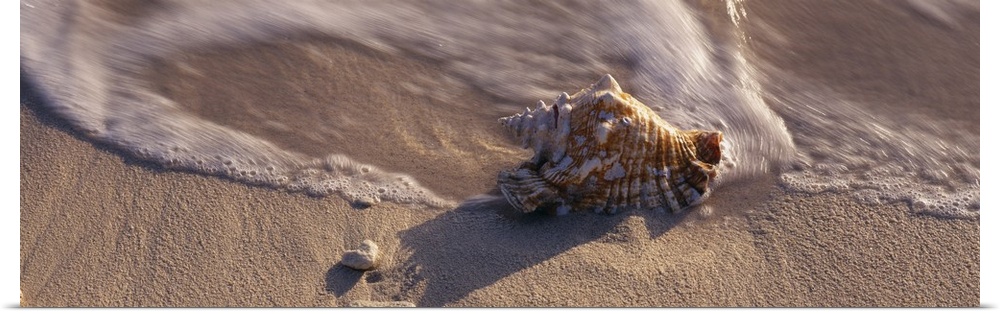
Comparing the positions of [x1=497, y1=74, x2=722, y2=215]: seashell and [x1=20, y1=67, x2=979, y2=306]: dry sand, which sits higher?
[x1=497, y1=74, x2=722, y2=215]: seashell

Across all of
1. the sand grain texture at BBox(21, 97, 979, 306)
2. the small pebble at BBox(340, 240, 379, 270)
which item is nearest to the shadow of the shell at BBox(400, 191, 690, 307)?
the sand grain texture at BBox(21, 97, 979, 306)

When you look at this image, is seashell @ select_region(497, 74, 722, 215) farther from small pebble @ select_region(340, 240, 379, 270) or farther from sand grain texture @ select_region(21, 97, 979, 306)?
small pebble @ select_region(340, 240, 379, 270)

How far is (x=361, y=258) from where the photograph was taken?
3.18 metres

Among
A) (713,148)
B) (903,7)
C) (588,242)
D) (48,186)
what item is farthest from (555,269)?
(903,7)

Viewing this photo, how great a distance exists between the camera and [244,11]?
4.41 meters

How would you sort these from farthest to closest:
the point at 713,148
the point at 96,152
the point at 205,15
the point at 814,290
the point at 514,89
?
the point at 205,15, the point at 514,89, the point at 96,152, the point at 713,148, the point at 814,290

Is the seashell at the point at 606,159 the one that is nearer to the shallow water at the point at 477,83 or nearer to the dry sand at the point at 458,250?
the dry sand at the point at 458,250

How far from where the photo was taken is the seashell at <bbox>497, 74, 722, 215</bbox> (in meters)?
3.23

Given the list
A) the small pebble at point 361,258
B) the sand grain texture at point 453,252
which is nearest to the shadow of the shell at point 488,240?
the sand grain texture at point 453,252

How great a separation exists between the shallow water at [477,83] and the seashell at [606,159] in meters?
0.26

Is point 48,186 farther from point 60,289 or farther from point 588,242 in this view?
point 588,242

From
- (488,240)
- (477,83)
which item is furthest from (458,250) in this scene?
(477,83)

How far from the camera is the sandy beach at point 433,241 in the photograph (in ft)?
10.3

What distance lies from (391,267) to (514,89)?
1275 mm
